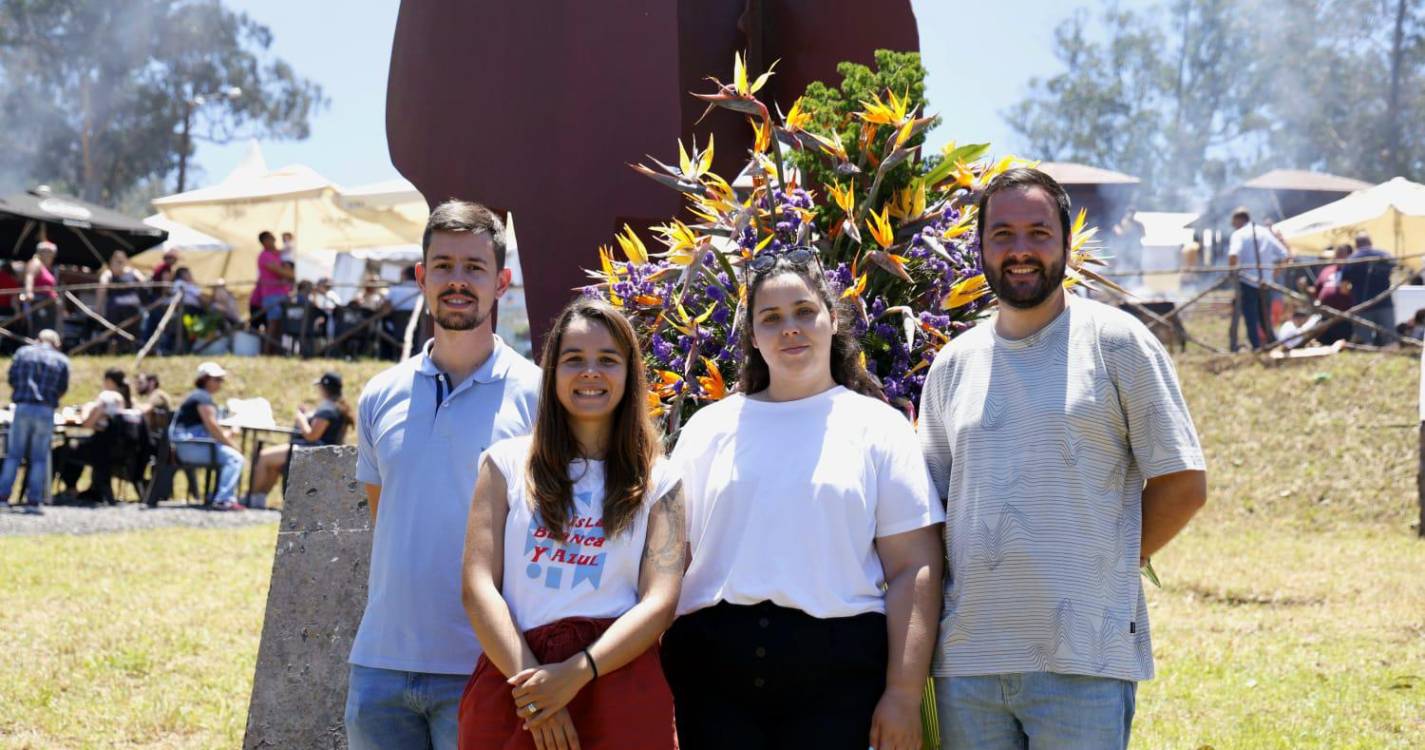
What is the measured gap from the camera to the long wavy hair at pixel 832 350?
3.16 metres

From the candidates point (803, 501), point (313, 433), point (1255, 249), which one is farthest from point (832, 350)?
point (1255, 249)

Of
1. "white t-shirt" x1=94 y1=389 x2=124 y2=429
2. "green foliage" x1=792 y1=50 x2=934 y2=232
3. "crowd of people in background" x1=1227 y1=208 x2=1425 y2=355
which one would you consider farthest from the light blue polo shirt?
"crowd of people in background" x1=1227 y1=208 x2=1425 y2=355

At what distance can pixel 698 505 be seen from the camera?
309 cm

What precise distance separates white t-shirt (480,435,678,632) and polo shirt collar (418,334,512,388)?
38cm

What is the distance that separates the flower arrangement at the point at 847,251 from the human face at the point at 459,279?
0.48m

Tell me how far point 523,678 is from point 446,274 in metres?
0.93

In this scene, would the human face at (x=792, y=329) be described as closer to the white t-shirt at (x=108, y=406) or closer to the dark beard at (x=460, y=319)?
the dark beard at (x=460, y=319)

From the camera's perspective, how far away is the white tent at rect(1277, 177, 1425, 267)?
20219mm

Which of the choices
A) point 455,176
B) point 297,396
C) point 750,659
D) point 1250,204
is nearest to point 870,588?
point 750,659

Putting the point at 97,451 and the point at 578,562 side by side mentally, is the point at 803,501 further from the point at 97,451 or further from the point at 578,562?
the point at 97,451

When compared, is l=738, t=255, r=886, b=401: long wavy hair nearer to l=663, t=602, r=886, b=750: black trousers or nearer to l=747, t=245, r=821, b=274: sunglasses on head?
l=747, t=245, r=821, b=274: sunglasses on head

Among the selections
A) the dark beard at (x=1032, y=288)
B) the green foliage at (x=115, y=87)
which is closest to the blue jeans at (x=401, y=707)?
Answer: the dark beard at (x=1032, y=288)

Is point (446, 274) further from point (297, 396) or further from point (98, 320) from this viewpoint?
point (98, 320)

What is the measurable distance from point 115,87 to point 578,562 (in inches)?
2074
